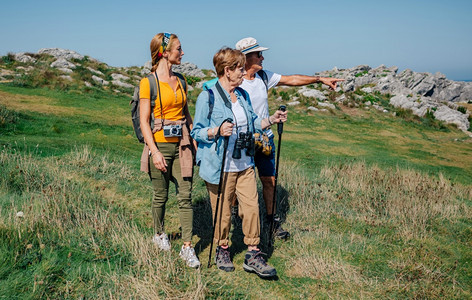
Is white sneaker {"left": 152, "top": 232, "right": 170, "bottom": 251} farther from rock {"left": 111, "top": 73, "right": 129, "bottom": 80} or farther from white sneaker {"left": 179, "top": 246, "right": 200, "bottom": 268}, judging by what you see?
rock {"left": 111, "top": 73, "right": 129, "bottom": 80}

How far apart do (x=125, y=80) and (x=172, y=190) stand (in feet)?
66.7

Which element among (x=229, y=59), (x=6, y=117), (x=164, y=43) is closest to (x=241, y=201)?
(x=229, y=59)

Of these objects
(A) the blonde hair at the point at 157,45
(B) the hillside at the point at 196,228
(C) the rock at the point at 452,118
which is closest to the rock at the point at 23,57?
(B) the hillside at the point at 196,228

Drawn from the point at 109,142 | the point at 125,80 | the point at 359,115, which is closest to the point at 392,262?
the point at 109,142

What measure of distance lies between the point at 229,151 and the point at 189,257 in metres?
1.20

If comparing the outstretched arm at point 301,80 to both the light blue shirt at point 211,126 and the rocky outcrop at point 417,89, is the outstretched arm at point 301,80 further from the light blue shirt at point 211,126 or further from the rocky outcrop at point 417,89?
the rocky outcrop at point 417,89

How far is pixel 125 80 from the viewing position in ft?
84.7

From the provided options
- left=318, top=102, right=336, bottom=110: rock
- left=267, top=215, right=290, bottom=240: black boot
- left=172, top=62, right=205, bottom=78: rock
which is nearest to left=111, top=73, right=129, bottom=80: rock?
left=172, top=62, right=205, bottom=78: rock

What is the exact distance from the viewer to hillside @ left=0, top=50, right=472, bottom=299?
3.76 m

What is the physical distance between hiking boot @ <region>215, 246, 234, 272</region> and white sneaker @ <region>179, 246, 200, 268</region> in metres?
0.24

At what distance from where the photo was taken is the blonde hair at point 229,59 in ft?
12.9

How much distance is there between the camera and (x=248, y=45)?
4824mm

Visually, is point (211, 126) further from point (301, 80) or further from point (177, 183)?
point (301, 80)

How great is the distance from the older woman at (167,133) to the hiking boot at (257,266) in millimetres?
539
